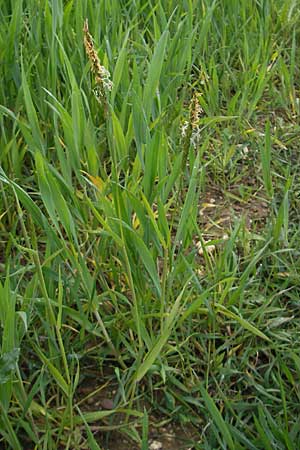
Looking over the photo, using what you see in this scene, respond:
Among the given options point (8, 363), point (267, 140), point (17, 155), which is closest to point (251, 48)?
point (267, 140)

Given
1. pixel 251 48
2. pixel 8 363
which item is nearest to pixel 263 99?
pixel 251 48

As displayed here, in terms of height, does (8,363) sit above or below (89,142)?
below

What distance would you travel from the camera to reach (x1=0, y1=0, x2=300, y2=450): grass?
51.6 inches

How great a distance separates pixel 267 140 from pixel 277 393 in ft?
2.05

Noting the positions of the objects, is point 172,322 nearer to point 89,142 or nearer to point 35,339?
point 35,339

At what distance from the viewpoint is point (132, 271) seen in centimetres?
144

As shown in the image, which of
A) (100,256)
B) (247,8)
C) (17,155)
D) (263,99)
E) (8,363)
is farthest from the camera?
(247,8)

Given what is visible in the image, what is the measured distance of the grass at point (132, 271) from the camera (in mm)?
1312

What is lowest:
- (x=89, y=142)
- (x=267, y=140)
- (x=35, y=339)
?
(x=35, y=339)

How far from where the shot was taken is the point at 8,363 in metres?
1.16

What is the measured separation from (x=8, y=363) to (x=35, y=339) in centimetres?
26

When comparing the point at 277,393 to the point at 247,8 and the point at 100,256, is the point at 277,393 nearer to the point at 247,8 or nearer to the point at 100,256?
the point at 100,256

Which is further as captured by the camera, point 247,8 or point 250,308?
point 247,8

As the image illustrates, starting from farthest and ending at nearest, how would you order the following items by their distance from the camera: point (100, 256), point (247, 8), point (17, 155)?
point (247, 8) → point (17, 155) → point (100, 256)
